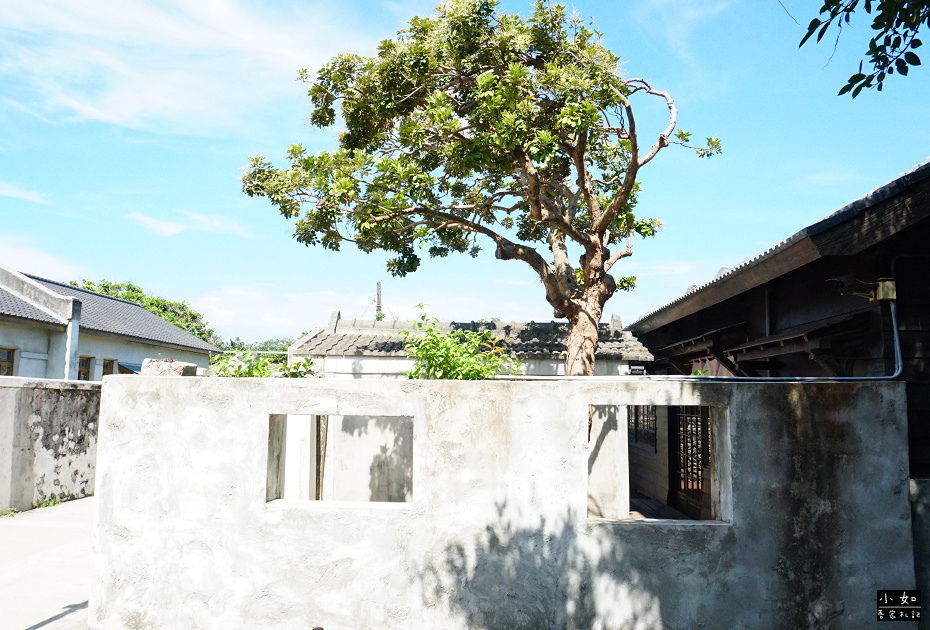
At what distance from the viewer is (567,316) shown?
989cm

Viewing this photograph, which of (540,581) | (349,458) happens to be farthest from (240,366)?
(540,581)

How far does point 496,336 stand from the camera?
12562 millimetres

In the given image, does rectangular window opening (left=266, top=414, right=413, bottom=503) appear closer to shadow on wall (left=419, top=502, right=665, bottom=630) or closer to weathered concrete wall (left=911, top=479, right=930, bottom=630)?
shadow on wall (left=419, top=502, right=665, bottom=630)

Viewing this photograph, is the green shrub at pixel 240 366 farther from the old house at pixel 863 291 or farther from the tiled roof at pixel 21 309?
the tiled roof at pixel 21 309

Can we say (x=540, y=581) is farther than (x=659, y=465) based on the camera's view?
No

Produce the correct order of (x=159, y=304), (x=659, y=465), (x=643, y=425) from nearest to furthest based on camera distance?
(x=659, y=465) → (x=643, y=425) → (x=159, y=304)

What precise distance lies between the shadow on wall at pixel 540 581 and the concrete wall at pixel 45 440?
858cm

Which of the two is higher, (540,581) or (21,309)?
(21,309)

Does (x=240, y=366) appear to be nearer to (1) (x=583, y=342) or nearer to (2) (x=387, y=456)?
(2) (x=387, y=456)

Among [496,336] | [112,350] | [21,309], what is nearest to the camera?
[496,336]

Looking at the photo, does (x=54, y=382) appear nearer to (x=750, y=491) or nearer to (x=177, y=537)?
(x=177, y=537)

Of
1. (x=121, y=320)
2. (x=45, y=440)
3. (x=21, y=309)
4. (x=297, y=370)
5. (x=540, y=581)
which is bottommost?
(x=540, y=581)

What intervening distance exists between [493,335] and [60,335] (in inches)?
527

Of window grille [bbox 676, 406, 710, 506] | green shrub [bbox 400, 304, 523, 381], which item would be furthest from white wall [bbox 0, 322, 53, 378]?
window grille [bbox 676, 406, 710, 506]
